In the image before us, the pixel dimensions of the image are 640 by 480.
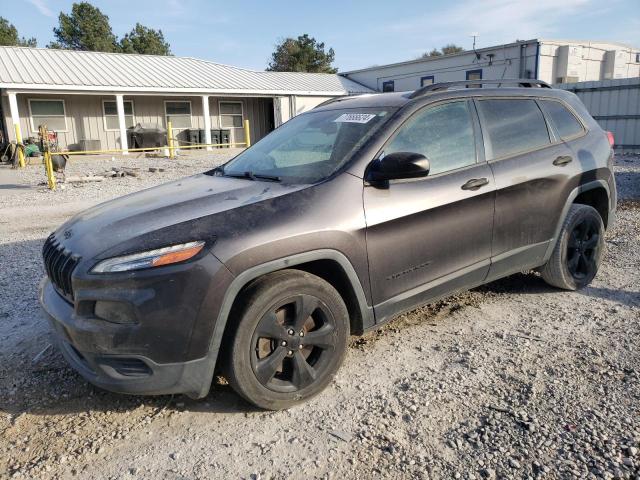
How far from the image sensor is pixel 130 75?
74.0 feet

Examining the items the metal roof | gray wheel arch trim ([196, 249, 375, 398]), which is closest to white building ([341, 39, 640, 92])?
the metal roof

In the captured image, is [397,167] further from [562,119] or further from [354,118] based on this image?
[562,119]

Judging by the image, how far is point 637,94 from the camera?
54.4 ft

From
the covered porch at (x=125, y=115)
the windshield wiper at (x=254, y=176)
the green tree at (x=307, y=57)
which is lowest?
the windshield wiper at (x=254, y=176)

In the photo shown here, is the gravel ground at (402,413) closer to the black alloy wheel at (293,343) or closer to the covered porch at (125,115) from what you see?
the black alloy wheel at (293,343)

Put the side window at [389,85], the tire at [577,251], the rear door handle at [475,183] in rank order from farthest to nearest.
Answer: the side window at [389,85] → the tire at [577,251] → the rear door handle at [475,183]

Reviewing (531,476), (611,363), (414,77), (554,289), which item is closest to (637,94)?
(414,77)

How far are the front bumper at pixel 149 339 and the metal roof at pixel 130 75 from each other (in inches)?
801

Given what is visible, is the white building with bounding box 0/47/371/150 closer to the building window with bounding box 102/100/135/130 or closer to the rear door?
the building window with bounding box 102/100/135/130

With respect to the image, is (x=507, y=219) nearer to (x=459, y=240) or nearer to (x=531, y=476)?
(x=459, y=240)

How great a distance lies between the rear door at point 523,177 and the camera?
144 inches

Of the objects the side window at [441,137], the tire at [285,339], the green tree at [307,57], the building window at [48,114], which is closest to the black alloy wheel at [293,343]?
the tire at [285,339]

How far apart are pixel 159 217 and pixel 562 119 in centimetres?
349

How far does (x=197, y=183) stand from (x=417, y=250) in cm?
166
